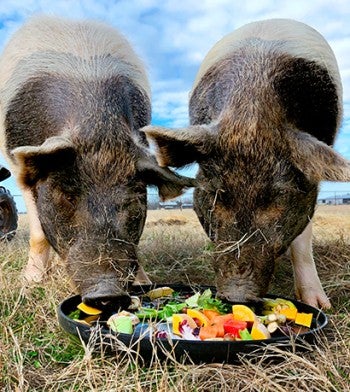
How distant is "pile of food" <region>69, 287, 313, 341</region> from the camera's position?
126 inches

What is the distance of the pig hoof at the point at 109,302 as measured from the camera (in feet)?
12.4

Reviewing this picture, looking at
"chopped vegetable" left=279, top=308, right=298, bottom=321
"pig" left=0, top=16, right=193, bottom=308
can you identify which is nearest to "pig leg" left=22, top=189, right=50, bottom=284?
"pig" left=0, top=16, right=193, bottom=308

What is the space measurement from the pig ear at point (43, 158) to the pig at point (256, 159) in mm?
571

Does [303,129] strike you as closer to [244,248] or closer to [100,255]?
[244,248]

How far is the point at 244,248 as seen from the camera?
3840mm

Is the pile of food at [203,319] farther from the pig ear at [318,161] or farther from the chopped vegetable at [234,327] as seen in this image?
the pig ear at [318,161]

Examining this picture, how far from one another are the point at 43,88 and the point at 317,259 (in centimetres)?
319

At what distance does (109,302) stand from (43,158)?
1055 mm

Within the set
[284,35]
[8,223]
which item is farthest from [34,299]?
[8,223]

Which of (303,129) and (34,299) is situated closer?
(303,129)

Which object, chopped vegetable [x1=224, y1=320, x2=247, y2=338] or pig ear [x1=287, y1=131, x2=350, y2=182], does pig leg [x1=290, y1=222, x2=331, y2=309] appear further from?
chopped vegetable [x1=224, y1=320, x2=247, y2=338]

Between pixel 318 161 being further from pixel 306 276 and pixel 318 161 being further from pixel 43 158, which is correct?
pixel 43 158

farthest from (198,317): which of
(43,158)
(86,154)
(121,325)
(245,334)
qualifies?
(43,158)

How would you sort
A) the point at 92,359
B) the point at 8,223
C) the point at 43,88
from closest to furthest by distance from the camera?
the point at 92,359 < the point at 43,88 < the point at 8,223
